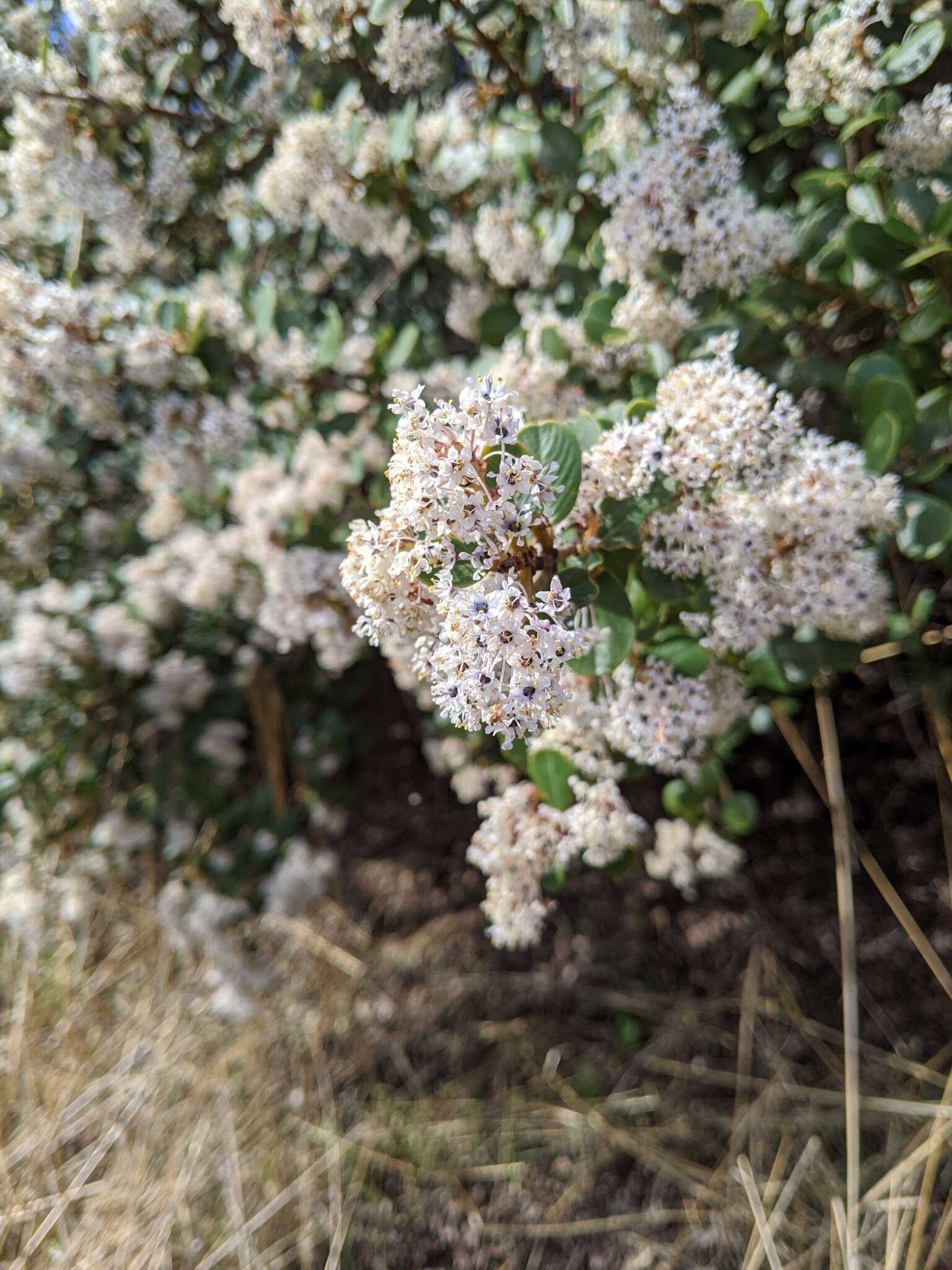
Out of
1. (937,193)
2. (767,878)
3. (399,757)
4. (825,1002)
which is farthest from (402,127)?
(825,1002)

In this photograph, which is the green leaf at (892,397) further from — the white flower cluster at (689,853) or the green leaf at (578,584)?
the white flower cluster at (689,853)

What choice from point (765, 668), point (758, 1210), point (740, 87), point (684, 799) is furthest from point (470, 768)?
point (740, 87)

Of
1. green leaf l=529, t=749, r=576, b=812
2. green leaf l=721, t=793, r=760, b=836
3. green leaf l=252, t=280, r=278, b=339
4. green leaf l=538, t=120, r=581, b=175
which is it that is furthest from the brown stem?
green leaf l=538, t=120, r=581, b=175

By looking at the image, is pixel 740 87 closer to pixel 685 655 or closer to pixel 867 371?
pixel 867 371

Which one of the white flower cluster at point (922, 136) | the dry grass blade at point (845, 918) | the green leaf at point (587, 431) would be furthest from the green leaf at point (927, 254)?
the dry grass blade at point (845, 918)

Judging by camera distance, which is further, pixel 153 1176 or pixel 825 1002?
pixel 825 1002

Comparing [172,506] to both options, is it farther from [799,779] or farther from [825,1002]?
[825,1002]

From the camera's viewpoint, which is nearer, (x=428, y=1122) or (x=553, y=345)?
(x=553, y=345)
